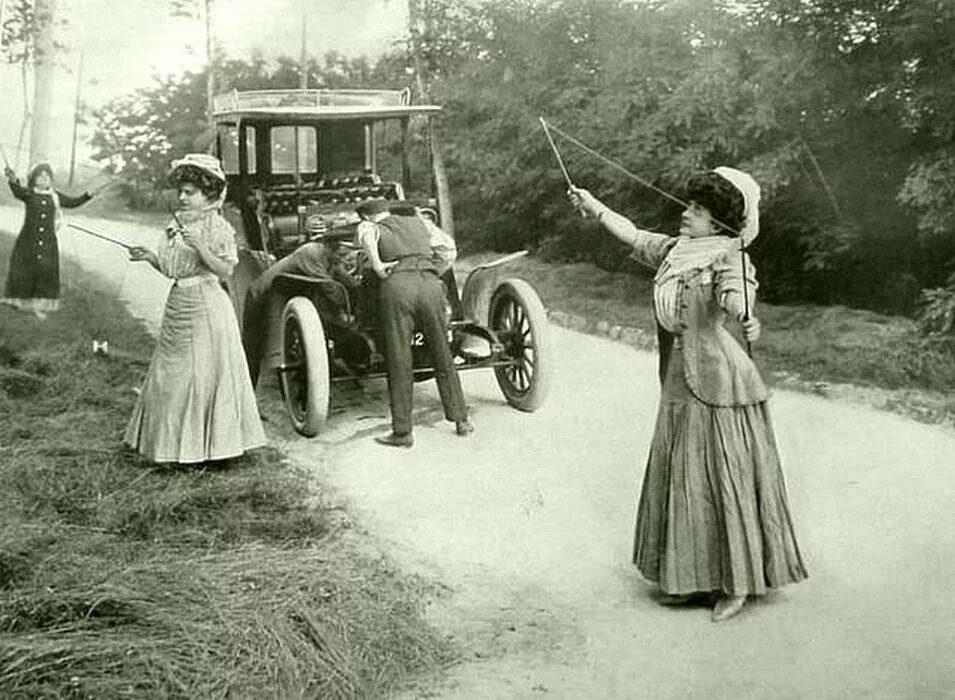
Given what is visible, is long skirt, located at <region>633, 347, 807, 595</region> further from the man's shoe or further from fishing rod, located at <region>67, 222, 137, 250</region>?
fishing rod, located at <region>67, 222, 137, 250</region>

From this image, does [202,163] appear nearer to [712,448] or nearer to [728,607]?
[712,448]

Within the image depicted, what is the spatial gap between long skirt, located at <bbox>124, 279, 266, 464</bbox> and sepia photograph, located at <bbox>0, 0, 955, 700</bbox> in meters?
0.01

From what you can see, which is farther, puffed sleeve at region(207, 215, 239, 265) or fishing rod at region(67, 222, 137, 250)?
puffed sleeve at region(207, 215, 239, 265)

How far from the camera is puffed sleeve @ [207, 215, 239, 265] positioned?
424 cm

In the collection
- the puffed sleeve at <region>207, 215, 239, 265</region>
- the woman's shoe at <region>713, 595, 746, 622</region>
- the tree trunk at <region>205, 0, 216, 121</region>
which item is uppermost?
the tree trunk at <region>205, 0, 216, 121</region>

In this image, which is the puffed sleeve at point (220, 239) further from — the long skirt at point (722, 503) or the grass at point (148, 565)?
the long skirt at point (722, 503)

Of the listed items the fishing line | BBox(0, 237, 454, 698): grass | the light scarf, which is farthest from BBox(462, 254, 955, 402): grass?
BBox(0, 237, 454, 698): grass

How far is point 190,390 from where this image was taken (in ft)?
14.2

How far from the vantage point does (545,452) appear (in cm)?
428

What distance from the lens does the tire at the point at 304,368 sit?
4.96 metres

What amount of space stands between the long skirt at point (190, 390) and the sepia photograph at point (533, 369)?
0.04 ft

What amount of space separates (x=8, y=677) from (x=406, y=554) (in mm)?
1349

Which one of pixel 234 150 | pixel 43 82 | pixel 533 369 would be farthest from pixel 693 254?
pixel 234 150

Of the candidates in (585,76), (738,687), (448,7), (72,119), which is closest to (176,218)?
(72,119)
